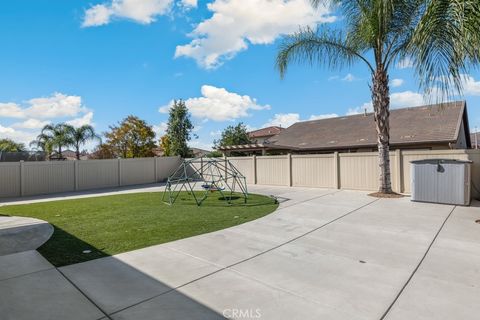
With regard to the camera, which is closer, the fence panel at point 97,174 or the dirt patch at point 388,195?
the dirt patch at point 388,195

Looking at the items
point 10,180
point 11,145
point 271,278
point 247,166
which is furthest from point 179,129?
point 271,278

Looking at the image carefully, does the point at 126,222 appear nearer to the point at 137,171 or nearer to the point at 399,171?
the point at 399,171

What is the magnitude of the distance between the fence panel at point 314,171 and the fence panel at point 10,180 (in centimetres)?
1397

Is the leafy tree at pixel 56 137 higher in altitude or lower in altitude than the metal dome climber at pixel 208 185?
higher

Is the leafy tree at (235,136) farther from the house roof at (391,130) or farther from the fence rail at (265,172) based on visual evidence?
the fence rail at (265,172)

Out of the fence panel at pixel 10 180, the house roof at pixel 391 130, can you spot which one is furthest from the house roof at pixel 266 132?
the fence panel at pixel 10 180

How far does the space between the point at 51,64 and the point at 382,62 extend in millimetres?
14422

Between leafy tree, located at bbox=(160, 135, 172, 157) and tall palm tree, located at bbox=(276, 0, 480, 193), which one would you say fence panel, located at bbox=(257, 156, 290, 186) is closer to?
tall palm tree, located at bbox=(276, 0, 480, 193)

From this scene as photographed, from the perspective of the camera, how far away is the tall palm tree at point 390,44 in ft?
18.0

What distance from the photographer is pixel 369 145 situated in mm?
17469

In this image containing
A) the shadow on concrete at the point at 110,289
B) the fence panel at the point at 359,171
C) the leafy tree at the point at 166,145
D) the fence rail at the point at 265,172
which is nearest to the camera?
the shadow on concrete at the point at 110,289

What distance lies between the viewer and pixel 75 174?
15.8 metres

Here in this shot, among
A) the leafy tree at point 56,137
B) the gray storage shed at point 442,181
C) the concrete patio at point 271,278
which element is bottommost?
the concrete patio at point 271,278

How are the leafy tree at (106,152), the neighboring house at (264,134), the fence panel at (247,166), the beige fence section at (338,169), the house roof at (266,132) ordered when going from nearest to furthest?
the beige fence section at (338,169), the fence panel at (247,166), the leafy tree at (106,152), the neighboring house at (264,134), the house roof at (266,132)
